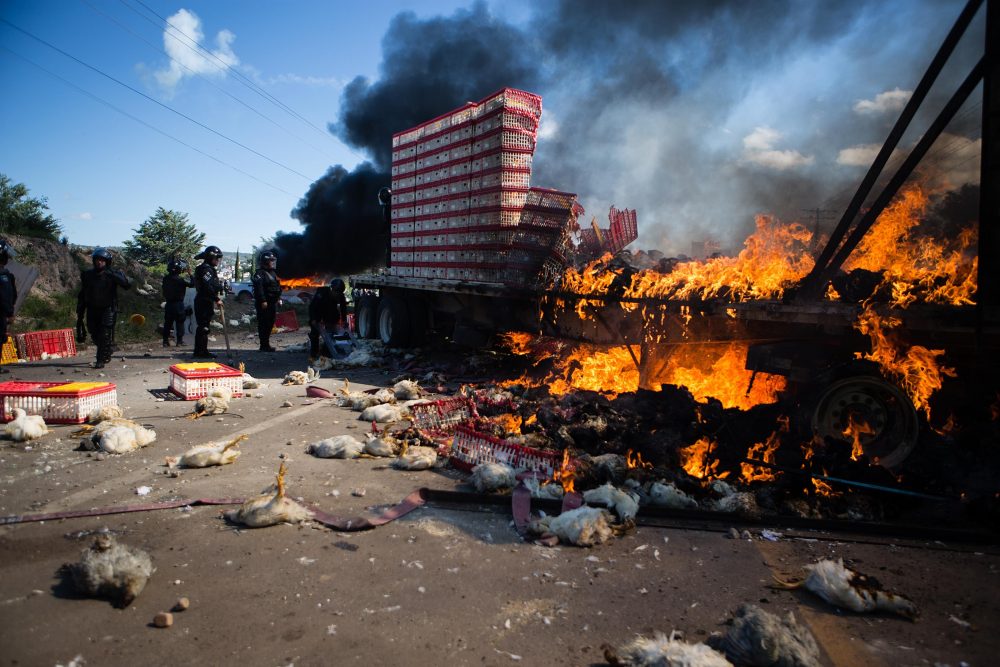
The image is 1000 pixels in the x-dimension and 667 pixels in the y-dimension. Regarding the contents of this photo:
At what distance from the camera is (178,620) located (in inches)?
104

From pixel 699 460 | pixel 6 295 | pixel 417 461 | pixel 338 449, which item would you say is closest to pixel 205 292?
pixel 6 295

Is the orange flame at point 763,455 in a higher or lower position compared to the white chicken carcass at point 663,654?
higher

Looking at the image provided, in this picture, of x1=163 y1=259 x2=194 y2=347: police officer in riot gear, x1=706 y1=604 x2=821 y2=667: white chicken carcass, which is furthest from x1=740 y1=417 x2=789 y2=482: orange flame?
x1=163 y1=259 x2=194 y2=347: police officer in riot gear

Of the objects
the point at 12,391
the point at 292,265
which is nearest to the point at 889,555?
the point at 12,391

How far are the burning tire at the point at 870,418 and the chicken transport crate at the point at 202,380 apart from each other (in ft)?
22.5

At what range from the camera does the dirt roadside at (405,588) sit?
2504mm

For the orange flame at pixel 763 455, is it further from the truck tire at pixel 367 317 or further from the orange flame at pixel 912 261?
the truck tire at pixel 367 317

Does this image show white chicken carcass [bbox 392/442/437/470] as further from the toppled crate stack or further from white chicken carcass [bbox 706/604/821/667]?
the toppled crate stack

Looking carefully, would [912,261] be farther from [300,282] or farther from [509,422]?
[300,282]

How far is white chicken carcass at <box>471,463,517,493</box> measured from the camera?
4383 millimetres

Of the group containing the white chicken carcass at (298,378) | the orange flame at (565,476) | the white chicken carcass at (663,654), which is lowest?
the white chicken carcass at (663,654)

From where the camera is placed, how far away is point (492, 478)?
4395mm

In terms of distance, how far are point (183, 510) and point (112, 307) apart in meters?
7.16

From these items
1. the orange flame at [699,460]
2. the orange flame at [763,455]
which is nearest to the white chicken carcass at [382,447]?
the orange flame at [699,460]
